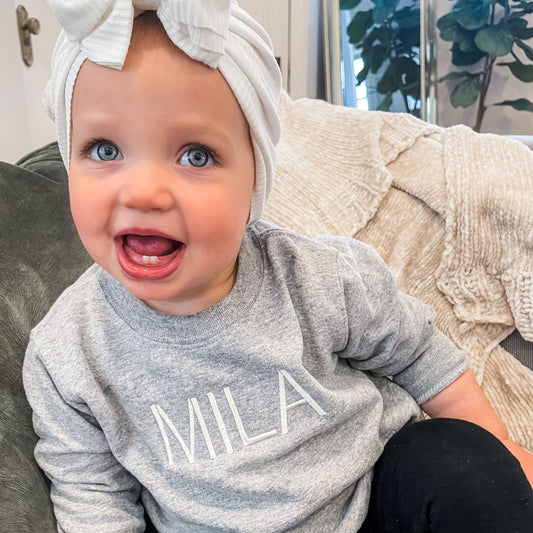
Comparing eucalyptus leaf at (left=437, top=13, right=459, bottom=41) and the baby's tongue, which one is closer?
the baby's tongue

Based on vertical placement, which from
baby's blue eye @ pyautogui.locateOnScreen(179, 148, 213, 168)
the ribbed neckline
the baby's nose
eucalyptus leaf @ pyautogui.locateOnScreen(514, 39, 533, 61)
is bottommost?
the ribbed neckline

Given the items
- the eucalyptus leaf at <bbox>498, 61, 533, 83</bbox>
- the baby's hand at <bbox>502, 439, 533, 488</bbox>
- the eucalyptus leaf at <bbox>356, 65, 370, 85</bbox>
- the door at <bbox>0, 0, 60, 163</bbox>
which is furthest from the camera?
the eucalyptus leaf at <bbox>356, 65, 370, 85</bbox>

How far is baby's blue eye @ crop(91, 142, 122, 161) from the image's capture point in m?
0.59

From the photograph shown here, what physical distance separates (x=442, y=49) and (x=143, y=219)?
7.50 feet

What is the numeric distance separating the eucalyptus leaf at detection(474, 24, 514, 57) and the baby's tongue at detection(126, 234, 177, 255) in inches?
82.7

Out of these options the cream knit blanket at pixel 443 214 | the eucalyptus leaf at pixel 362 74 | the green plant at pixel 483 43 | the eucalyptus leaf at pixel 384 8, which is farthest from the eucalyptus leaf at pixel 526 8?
Answer: the cream knit blanket at pixel 443 214

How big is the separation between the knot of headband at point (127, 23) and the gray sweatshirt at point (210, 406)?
30cm

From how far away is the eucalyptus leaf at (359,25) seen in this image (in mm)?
2438

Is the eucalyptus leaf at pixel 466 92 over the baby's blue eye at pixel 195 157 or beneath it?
beneath

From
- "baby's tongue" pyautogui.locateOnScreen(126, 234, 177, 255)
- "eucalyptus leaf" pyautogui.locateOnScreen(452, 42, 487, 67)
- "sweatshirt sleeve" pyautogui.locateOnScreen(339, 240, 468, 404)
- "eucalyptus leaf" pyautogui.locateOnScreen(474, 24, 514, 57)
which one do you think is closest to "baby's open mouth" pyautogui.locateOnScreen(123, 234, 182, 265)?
"baby's tongue" pyautogui.locateOnScreen(126, 234, 177, 255)

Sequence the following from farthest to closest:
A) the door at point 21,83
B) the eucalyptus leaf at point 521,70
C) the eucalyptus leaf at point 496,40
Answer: the eucalyptus leaf at point 521,70, the eucalyptus leaf at point 496,40, the door at point 21,83

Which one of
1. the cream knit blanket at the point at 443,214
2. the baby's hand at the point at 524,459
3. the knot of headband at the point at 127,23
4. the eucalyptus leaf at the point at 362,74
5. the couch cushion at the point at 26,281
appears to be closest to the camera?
the knot of headband at the point at 127,23

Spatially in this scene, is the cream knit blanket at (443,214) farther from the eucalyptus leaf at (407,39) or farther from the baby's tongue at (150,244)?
the eucalyptus leaf at (407,39)

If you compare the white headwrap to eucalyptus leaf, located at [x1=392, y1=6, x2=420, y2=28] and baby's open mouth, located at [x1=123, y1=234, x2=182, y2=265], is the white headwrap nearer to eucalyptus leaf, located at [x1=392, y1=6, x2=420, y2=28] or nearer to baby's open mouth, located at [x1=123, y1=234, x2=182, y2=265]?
baby's open mouth, located at [x1=123, y1=234, x2=182, y2=265]
